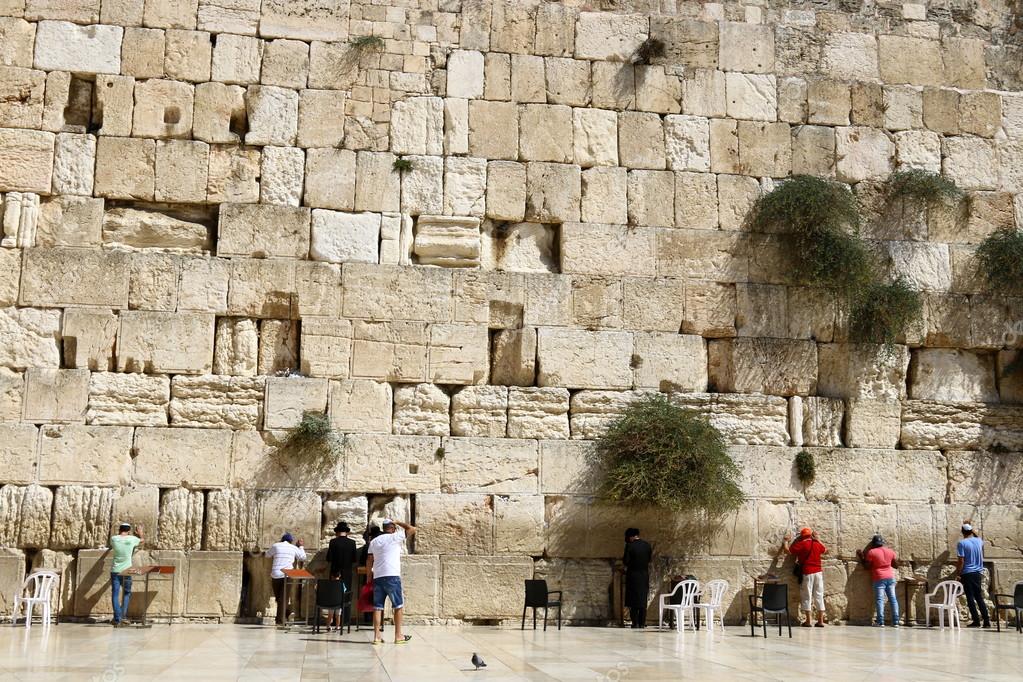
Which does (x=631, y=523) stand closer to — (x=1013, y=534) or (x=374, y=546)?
(x=374, y=546)

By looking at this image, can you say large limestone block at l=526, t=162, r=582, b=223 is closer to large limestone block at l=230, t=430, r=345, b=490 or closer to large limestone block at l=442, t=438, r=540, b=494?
large limestone block at l=442, t=438, r=540, b=494

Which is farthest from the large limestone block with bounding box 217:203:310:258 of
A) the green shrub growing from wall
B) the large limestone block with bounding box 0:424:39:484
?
the green shrub growing from wall

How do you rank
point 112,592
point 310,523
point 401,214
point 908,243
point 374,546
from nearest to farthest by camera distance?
1. point 374,546
2. point 112,592
3. point 310,523
4. point 401,214
5. point 908,243

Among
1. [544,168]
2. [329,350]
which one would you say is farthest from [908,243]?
[329,350]

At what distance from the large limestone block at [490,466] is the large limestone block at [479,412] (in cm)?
13

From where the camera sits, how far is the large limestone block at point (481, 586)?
10.8m

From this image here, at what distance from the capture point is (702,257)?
12.1m

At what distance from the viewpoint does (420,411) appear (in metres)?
11.3

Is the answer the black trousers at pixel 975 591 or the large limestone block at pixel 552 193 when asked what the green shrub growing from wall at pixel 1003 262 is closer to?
the black trousers at pixel 975 591

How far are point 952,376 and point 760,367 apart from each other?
7.25ft

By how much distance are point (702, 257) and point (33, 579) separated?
7324 millimetres

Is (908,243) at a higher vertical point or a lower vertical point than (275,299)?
higher

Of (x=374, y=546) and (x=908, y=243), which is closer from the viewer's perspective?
(x=374, y=546)

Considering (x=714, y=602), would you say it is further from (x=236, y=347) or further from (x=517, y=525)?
(x=236, y=347)
